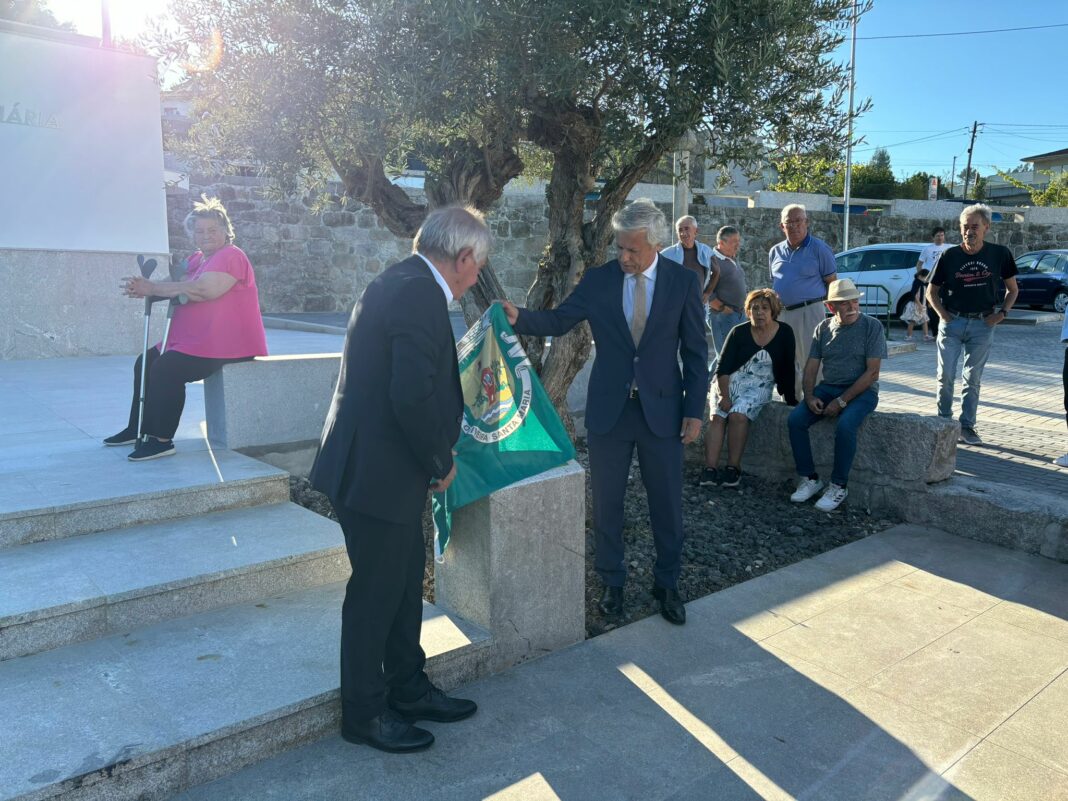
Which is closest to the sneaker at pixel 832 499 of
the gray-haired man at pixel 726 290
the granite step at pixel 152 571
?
the gray-haired man at pixel 726 290

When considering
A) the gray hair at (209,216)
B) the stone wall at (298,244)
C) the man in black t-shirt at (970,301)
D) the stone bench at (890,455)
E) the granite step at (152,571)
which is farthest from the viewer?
the stone wall at (298,244)

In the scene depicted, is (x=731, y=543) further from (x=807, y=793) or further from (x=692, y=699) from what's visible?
(x=807, y=793)

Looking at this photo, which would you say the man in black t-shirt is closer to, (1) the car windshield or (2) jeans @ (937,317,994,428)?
(2) jeans @ (937,317,994,428)

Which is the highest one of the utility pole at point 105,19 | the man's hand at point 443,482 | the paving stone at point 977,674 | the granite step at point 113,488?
the utility pole at point 105,19

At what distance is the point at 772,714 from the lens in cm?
332

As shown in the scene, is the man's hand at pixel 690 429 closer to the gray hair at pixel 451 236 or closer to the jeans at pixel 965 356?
the gray hair at pixel 451 236

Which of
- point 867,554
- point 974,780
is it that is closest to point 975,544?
point 867,554

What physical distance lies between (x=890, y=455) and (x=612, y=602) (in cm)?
260

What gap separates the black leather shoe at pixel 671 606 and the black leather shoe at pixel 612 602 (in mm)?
180

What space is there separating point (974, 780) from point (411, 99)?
371 cm

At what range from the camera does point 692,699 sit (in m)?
3.41

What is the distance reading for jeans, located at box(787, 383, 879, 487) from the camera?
5.69 metres

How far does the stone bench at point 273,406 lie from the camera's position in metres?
5.38

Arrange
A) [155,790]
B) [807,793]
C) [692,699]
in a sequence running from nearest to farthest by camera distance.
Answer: [155,790] < [807,793] < [692,699]
